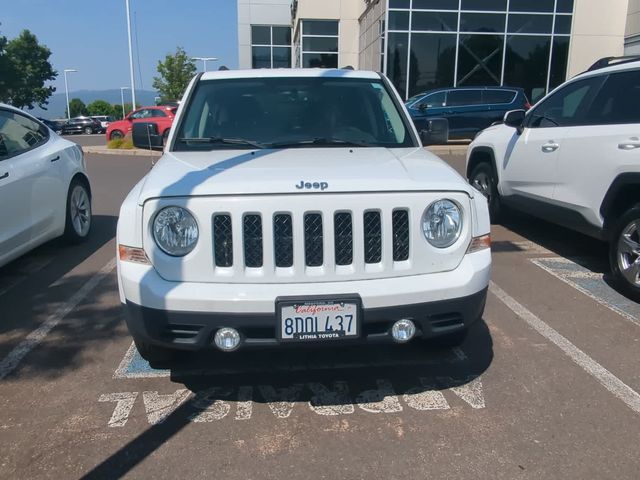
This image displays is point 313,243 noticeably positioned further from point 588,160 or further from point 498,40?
point 498,40

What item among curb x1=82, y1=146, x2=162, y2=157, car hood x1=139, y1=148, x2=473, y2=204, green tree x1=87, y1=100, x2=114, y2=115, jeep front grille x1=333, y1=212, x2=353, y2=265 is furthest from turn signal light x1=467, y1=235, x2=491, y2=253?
green tree x1=87, y1=100, x2=114, y2=115

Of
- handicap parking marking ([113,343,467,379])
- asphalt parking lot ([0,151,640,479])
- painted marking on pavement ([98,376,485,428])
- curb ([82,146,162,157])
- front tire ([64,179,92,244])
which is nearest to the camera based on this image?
asphalt parking lot ([0,151,640,479])

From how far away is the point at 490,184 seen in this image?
7336 mm

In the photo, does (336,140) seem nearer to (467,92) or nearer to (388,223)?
(388,223)

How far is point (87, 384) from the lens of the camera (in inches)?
138

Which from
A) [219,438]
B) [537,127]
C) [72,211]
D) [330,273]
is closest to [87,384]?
[219,438]

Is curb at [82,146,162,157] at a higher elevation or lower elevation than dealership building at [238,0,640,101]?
lower

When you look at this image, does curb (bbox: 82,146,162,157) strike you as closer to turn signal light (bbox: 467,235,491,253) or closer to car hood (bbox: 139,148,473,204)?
car hood (bbox: 139,148,473,204)

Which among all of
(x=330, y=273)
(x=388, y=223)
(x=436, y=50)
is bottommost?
(x=330, y=273)

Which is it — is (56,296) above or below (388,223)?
below

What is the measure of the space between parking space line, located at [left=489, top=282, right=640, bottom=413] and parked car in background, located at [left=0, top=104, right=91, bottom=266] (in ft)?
13.5

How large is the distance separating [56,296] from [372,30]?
22.3 m

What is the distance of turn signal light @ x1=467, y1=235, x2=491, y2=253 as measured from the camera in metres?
3.09

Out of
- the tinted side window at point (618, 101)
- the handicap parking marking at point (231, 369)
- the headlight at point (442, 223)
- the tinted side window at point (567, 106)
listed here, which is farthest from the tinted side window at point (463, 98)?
the headlight at point (442, 223)
